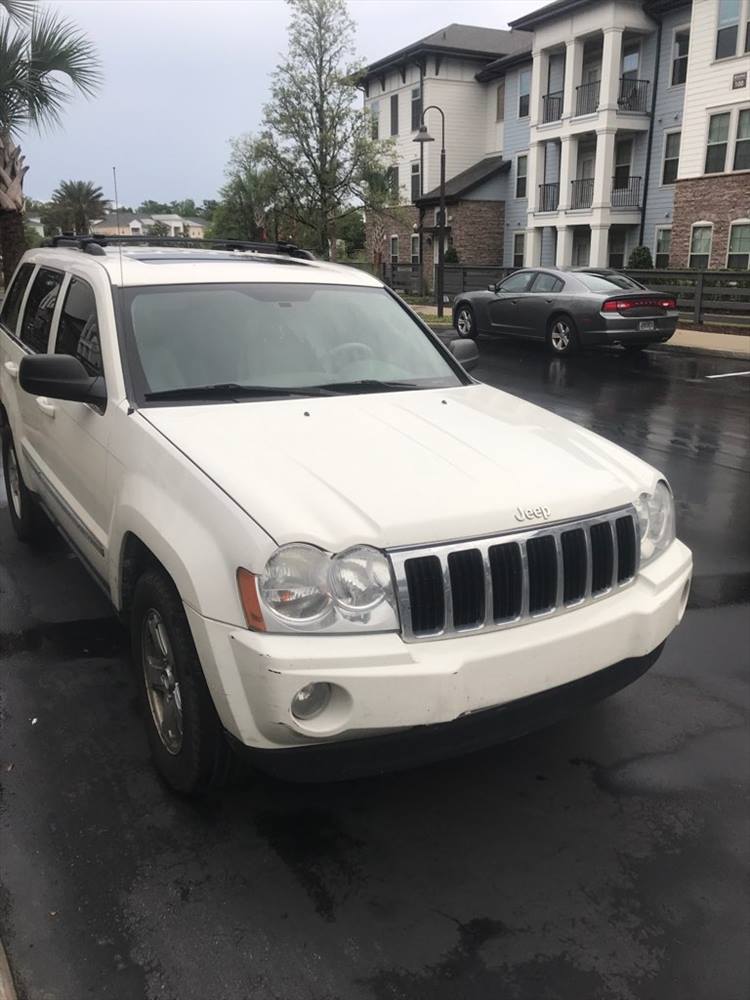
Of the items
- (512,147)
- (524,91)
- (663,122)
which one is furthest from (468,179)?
(663,122)

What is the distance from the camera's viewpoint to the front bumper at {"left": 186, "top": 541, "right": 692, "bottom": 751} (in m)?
2.43

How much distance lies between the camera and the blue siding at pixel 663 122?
29.0m

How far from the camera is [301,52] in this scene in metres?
30.4

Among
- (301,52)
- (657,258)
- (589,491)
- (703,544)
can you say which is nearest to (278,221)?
(301,52)

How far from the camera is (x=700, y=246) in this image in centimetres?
2647

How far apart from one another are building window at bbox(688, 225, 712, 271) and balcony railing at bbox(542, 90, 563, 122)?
905 centimetres

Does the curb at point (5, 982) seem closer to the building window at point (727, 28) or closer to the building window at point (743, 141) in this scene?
the building window at point (743, 141)

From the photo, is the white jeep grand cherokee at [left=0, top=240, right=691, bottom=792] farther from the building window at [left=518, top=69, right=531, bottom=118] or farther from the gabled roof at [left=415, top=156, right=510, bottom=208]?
the building window at [left=518, top=69, right=531, bottom=118]

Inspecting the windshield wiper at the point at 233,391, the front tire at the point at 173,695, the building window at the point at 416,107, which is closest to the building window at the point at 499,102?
the building window at the point at 416,107

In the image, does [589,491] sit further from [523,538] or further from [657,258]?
[657,258]

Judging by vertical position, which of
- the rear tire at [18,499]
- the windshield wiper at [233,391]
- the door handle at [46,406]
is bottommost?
the rear tire at [18,499]

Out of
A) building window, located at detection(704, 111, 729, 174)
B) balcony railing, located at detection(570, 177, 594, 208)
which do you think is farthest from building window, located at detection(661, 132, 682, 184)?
building window, located at detection(704, 111, 729, 174)

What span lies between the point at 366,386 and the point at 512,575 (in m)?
1.54

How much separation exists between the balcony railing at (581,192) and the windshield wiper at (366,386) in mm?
30595
